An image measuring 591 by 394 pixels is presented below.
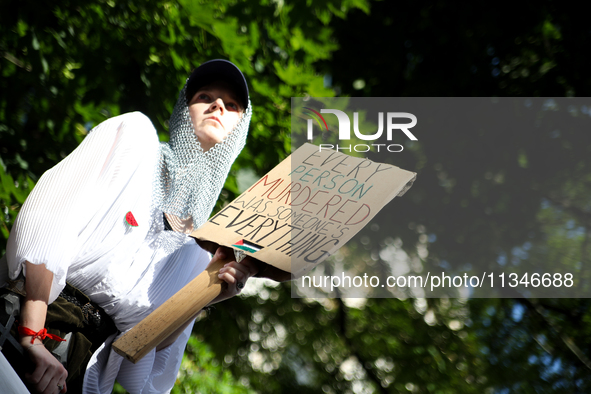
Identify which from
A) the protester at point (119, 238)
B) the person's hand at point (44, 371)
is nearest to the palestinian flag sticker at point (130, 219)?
the protester at point (119, 238)

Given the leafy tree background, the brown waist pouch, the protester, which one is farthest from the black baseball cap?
the leafy tree background

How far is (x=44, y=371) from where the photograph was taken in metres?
1.42

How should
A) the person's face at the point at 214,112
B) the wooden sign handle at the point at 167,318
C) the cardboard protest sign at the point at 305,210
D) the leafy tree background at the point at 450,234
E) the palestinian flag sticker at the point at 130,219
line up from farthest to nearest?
1. the leafy tree background at the point at 450,234
2. the person's face at the point at 214,112
3. the palestinian flag sticker at the point at 130,219
4. the cardboard protest sign at the point at 305,210
5. the wooden sign handle at the point at 167,318

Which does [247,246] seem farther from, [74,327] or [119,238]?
[74,327]

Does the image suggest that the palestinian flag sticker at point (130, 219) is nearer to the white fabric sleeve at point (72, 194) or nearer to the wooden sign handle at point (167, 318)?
the white fabric sleeve at point (72, 194)

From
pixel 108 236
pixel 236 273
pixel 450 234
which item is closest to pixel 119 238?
pixel 108 236

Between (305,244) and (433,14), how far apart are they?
6.01 meters

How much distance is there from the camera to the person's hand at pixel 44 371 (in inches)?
55.4

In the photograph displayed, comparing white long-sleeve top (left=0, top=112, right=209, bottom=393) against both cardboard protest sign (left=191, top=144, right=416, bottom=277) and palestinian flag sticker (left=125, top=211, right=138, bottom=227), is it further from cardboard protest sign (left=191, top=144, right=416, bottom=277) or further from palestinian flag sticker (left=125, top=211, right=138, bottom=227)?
cardboard protest sign (left=191, top=144, right=416, bottom=277)

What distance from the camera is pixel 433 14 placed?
6.64 metres

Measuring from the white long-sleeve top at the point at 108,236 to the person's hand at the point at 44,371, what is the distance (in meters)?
0.15

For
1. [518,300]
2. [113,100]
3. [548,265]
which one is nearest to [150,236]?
[113,100]

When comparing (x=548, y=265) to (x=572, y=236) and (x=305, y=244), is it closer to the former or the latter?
(x=572, y=236)

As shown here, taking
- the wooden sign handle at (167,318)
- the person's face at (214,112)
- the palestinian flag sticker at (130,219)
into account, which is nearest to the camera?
the wooden sign handle at (167,318)
